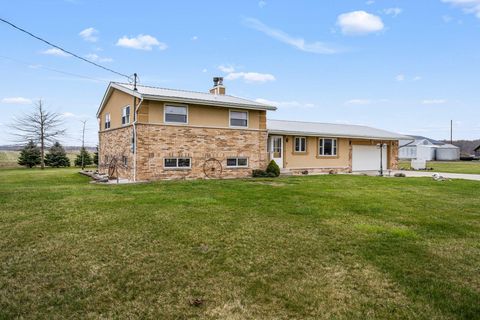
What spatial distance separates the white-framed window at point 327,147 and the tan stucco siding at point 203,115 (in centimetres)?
619

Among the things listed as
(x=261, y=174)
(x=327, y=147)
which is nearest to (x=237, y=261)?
(x=261, y=174)

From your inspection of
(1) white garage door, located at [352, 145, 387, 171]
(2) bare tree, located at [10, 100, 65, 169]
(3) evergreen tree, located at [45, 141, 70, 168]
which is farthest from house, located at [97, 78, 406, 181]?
(3) evergreen tree, located at [45, 141, 70, 168]

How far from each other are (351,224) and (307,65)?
17.7 m

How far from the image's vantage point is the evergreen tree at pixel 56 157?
34062 mm

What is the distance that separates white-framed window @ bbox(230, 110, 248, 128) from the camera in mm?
17266

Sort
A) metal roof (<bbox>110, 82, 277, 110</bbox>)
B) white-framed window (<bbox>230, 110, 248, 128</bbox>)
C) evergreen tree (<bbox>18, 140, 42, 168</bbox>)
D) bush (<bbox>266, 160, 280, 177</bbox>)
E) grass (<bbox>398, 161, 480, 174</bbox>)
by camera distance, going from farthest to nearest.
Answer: evergreen tree (<bbox>18, 140, 42, 168</bbox>), grass (<bbox>398, 161, 480, 174</bbox>), bush (<bbox>266, 160, 280, 177</bbox>), white-framed window (<bbox>230, 110, 248, 128</bbox>), metal roof (<bbox>110, 82, 277, 110</bbox>)

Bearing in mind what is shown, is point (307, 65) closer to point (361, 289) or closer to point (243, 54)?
point (243, 54)

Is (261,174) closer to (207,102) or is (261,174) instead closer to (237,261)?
(207,102)

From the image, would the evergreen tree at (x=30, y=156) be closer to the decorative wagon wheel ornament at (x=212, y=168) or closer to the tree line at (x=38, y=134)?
the tree line at (x=38, y=134)

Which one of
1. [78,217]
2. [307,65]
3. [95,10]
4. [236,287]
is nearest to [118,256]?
[236,287]

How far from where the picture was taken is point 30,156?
3303cm

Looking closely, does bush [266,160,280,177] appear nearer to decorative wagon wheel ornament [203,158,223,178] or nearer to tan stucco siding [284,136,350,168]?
tan stucco siding [284,136,350,168]

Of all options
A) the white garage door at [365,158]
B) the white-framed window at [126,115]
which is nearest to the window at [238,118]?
the white-framed window at [126,115]

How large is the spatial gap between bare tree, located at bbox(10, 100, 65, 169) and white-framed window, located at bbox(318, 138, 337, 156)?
28.0 metres
